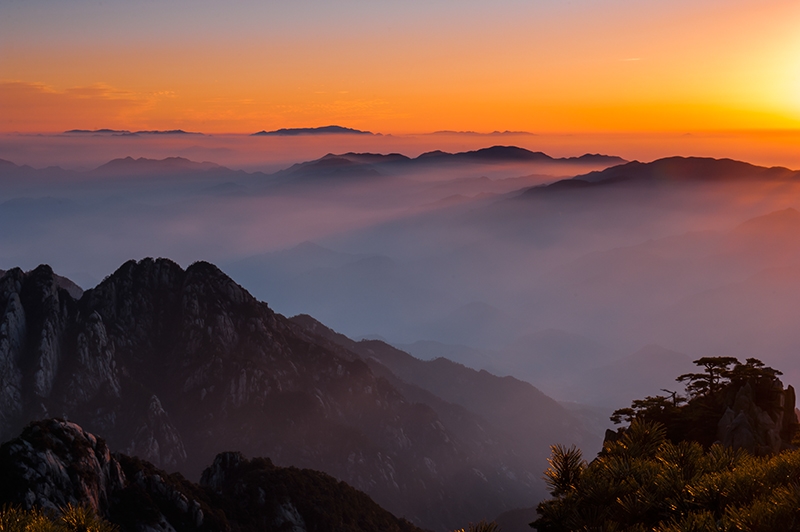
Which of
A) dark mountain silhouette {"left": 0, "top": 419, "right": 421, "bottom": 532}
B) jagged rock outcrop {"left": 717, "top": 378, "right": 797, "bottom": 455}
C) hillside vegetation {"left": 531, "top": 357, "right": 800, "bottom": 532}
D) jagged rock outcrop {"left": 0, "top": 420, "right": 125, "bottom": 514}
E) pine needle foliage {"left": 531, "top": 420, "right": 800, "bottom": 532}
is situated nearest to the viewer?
pine needle foliage {"left": 531, "top": 420, "right": 800, "bottom": 532}

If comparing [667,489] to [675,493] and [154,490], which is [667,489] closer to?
[675,493]

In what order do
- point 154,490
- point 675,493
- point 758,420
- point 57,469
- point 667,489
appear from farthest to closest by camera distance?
point 154,490 → point 57,469 → point 758,420 → point 667,489 → point 675,493

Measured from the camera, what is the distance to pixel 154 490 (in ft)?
313

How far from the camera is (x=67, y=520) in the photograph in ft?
74.9

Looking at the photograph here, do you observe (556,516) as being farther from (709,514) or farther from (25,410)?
(25,410)

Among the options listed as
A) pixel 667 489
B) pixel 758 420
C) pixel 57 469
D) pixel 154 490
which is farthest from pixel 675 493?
pixel 154 490

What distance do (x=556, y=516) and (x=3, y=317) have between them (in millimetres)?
211733

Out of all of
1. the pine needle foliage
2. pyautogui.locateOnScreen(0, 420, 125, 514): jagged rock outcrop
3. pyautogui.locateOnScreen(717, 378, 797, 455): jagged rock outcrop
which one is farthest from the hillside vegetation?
pyautogui.locateOnScreen(0, 420, 125, 514): jagged rock outcrop

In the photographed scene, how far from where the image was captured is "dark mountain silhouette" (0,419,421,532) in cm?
8231

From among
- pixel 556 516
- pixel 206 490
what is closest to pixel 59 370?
pixel 206 490

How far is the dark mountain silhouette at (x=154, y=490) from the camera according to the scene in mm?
82312

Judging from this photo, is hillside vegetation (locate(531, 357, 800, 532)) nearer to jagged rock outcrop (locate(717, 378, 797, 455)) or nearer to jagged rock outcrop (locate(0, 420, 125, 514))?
jagged rock outcrop (locate(717, 378, 797, 455))

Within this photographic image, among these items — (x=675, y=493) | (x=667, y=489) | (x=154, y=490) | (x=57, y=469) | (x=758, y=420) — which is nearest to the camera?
(x=675, y=493)

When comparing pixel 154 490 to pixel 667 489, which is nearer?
pixel 667 489
